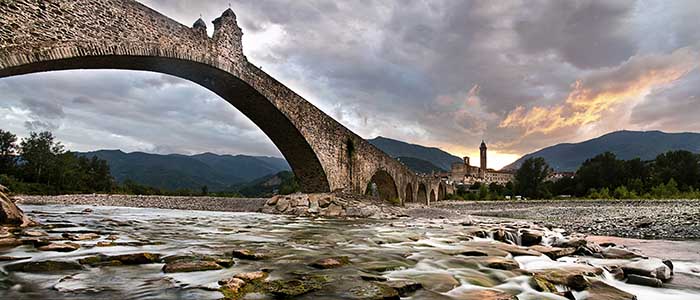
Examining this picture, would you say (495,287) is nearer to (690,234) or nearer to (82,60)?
(690,234)

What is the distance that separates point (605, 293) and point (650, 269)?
4.08 ft

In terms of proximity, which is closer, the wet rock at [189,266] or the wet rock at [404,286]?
the wet rock at [404,286]

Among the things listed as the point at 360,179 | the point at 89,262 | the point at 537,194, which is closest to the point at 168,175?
the point at 537,194

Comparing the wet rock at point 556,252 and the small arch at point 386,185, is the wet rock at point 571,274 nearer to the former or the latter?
the wet rock at point 556,252

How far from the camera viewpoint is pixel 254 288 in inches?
126

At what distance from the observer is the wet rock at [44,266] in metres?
3.71

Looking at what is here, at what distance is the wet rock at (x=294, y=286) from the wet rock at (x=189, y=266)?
958 millimetres

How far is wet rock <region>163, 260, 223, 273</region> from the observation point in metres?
3.88

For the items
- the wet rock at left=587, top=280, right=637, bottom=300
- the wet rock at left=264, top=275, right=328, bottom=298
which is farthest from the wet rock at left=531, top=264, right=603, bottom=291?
the wet rock at left=264, top=275, right=328, bottom=298

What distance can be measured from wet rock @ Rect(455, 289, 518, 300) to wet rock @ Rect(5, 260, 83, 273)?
382 centimetres

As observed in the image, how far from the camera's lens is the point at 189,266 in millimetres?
4031

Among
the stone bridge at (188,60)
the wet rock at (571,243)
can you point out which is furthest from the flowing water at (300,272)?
the stone bridge at (188,60)

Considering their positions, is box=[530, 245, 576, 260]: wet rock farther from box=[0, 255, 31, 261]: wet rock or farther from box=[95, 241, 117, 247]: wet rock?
box=[0, 255, 31, 261]: wet rock

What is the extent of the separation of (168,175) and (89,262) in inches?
7646
